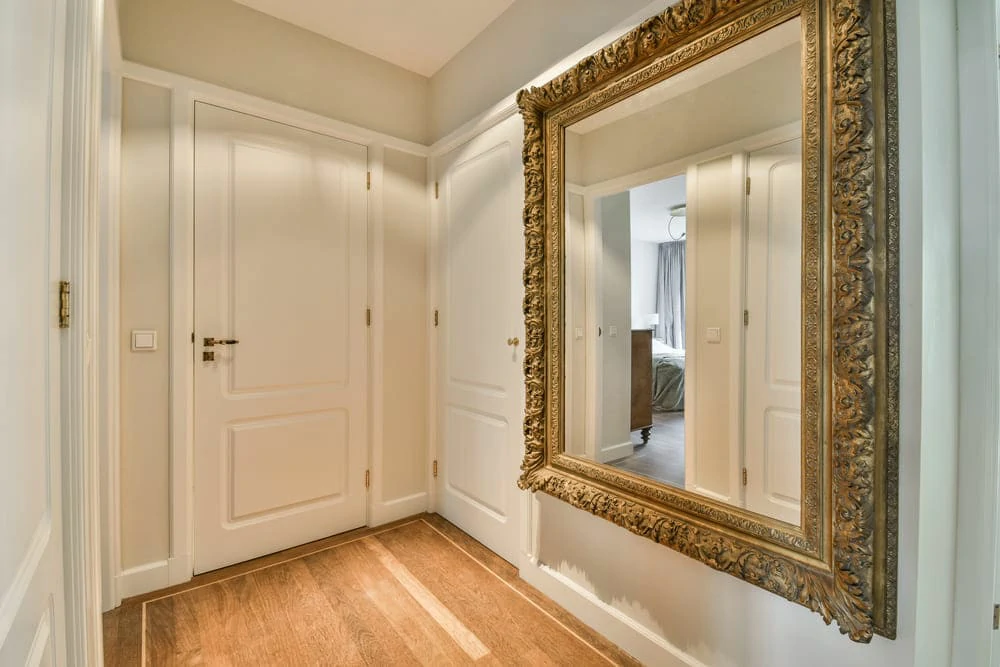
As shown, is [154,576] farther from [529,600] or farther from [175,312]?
[529,600]

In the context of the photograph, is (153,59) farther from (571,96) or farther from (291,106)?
(571,96)

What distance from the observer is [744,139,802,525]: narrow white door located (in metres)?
1.22

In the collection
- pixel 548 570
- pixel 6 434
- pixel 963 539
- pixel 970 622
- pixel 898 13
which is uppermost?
pixel 898 13

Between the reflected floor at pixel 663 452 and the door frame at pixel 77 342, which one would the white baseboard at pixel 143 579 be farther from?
the reflected floor at pixel 663 452

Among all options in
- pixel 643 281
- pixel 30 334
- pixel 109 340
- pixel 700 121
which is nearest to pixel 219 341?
pixel 109 340

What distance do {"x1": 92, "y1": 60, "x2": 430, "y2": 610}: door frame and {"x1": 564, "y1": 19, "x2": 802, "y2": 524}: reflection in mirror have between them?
1665 mm

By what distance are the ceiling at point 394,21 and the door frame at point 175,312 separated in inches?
17.8

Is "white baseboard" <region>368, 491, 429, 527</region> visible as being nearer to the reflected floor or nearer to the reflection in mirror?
the reflection in mirror

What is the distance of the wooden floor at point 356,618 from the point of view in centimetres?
162

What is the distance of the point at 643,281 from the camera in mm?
1615

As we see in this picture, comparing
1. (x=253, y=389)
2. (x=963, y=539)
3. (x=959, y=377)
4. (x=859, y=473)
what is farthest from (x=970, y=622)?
(x=253, y=389)

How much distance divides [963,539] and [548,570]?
1.36 metres

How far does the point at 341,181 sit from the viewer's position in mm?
2516

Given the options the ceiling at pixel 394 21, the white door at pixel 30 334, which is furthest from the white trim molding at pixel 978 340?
the ceiling at pixel 394 21
